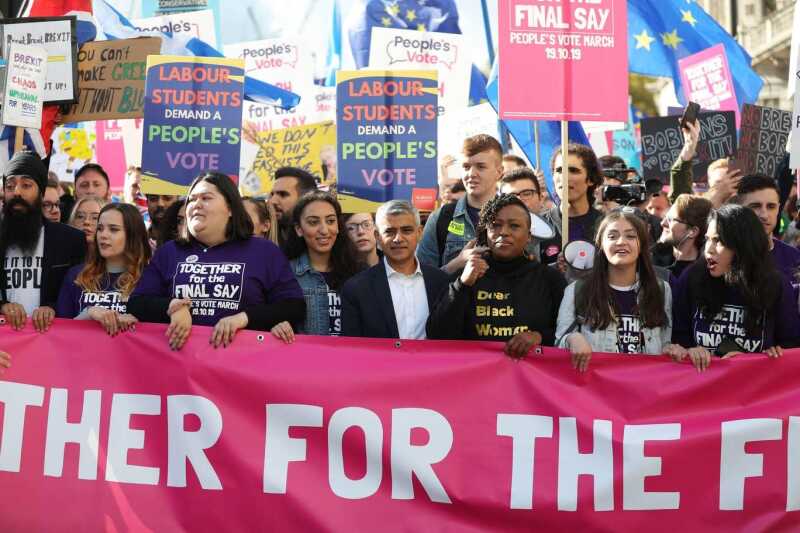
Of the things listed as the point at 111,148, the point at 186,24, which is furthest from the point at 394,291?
the point at 111,148

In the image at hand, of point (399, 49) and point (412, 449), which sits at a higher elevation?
point (399, 49)

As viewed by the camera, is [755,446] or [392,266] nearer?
[755,446]

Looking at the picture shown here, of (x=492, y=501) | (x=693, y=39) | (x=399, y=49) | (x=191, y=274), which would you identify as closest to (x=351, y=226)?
(x=191, y=274)

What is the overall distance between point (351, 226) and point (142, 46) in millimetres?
3113

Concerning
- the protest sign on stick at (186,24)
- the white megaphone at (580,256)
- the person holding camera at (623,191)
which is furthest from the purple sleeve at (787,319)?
the protest sign on stick at (186,24)

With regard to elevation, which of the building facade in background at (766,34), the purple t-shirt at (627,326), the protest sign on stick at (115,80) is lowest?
the purple t-shirt at (627,326)

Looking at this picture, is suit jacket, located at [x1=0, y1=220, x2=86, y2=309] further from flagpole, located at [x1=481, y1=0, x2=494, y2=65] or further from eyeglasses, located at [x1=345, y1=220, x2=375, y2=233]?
flagpole, located at [x1=481, y1=0, x2=494, y2=65]

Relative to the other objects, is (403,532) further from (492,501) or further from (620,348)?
(620,348)

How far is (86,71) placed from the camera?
9586 mm

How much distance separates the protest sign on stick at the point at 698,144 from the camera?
10.8 metres

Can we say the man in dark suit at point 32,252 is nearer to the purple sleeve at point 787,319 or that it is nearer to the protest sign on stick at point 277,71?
the purple sleeve at point 787,319

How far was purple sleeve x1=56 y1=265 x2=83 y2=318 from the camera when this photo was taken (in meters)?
6.29

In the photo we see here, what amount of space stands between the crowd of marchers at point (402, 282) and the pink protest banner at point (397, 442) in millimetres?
134

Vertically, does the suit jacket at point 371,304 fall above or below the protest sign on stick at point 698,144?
below
